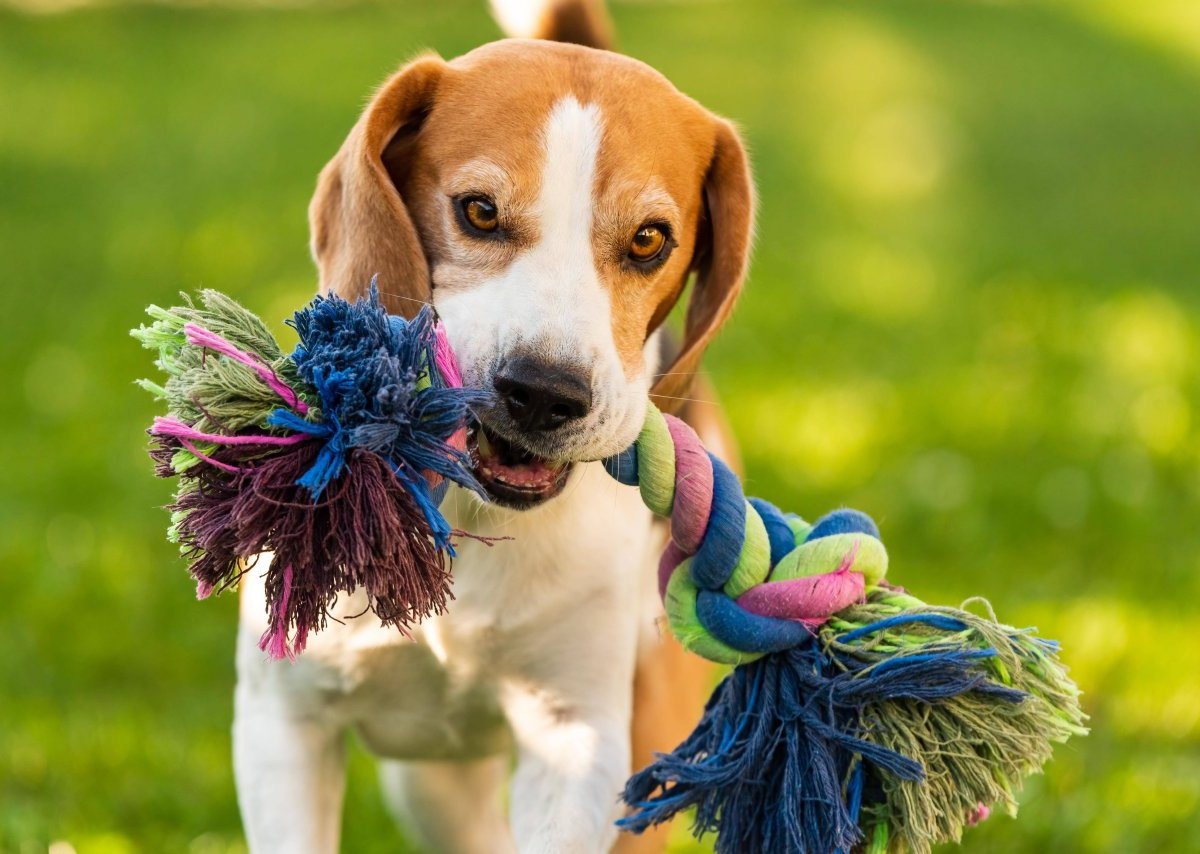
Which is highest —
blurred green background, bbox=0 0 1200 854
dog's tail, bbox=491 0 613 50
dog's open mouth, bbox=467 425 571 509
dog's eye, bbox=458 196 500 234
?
dog's eye, bbox=458 196 500 234

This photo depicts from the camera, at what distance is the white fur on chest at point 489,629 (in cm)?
337

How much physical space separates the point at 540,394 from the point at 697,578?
1.40ft

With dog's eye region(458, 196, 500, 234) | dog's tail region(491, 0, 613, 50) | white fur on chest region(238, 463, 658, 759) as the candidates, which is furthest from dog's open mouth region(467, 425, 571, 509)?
dog's tail region(491, 0, 613, 50)

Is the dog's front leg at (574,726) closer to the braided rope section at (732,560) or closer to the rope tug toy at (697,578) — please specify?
the rope tug toy at (697,578)

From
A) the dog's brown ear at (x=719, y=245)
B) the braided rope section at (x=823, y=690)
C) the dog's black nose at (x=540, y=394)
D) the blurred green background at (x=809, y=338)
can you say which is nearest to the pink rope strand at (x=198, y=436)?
the dog's black nose at (x=540, y=394)

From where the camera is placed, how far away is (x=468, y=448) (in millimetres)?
2898

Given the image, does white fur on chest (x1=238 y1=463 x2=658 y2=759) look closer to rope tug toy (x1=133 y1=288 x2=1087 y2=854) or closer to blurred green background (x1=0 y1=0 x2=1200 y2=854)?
rope tug toy (x1=133 y1=288 x2=1087 y2=854)

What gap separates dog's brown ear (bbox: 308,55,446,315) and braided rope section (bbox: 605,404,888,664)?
56 centimetres

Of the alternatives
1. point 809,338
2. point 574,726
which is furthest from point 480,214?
point 809,338

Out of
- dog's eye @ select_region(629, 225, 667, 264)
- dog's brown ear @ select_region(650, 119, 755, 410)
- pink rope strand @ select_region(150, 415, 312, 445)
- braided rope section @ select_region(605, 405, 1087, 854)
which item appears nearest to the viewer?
pink rope strand @ select_region(150, 415, 312, 445)

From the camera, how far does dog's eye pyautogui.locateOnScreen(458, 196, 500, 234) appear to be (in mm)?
3193

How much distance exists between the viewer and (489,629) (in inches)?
133

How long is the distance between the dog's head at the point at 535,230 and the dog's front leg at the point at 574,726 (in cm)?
50

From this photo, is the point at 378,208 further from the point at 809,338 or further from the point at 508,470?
the point at 809,338
